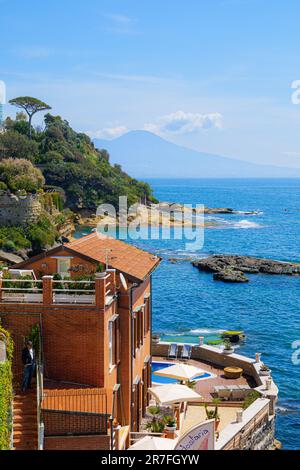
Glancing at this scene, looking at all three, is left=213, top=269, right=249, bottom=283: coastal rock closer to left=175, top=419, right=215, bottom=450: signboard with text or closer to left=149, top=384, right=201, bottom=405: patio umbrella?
left=149, top=384, right=201, bottom=405: patio umbrella

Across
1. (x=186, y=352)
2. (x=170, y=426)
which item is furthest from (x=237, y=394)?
(x=170, y=426)

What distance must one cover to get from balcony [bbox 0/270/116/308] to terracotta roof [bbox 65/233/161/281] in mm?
2455

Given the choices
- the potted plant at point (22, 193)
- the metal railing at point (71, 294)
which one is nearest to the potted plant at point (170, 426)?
the metal railing at point (71, 294)

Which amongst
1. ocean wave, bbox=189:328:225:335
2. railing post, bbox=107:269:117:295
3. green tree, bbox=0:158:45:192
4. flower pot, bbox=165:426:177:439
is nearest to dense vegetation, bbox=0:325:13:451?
railing post, bbox=107:269:117:295

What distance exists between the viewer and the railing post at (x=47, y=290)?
18969mm

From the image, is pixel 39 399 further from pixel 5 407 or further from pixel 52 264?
pixel 52 264

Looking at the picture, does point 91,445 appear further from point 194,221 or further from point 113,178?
point 113,178

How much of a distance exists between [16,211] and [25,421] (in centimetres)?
6940

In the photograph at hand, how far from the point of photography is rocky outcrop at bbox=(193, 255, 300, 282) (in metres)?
73.6

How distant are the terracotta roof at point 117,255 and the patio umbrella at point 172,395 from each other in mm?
4715

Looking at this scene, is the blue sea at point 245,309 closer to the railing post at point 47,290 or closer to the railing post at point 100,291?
the railing post at point 100,291

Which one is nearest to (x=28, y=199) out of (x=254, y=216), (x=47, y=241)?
(x=47, y=241)

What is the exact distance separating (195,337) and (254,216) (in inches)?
5042

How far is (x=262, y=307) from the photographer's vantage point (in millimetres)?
58094
